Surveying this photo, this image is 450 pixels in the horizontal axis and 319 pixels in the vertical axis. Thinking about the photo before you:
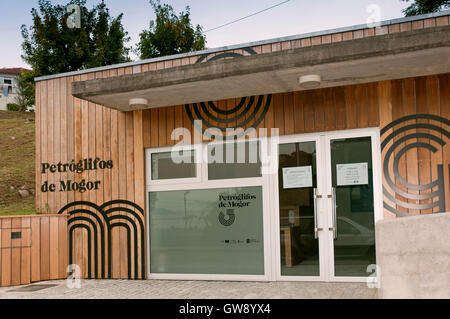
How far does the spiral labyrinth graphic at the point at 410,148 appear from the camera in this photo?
652 cm

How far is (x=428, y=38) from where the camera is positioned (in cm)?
549

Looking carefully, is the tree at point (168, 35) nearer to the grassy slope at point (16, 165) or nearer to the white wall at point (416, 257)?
the grassy slope at point (16, 165)

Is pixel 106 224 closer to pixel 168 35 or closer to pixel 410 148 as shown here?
pixel 410 148

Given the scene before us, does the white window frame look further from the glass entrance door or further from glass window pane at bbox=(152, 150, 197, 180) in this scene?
the glass entrance door

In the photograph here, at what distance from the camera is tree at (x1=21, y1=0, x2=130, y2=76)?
22.2 metres

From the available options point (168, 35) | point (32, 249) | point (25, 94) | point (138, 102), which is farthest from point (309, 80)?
point (25, 94)

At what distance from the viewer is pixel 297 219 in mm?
7223

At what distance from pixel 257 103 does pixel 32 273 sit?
4.53 m

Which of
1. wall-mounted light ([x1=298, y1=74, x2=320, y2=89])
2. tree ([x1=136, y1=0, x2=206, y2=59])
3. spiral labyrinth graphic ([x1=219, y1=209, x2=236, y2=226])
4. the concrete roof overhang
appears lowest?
spiral labyrinth graphic ([x1=219, y1=209, x2=236, y2=226])

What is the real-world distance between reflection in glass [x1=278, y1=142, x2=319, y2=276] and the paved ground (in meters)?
0.31

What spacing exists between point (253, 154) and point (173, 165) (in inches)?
55.6

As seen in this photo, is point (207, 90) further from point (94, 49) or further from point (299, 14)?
point (94, 49)

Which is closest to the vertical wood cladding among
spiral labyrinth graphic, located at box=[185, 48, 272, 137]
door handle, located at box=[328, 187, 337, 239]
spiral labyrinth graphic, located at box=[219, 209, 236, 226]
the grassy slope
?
spiral labyrinth graphic, located at box=[185, 48, 272, 137]
